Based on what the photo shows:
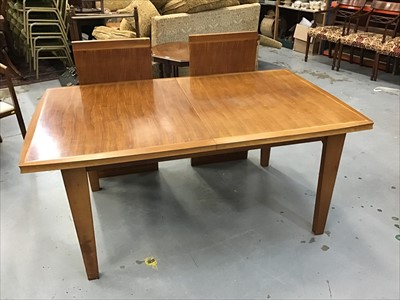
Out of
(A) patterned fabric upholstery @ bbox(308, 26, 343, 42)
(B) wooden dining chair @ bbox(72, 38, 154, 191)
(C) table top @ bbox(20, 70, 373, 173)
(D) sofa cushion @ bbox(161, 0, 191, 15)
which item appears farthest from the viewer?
(A) patterned fabric upholstery @ bbox(308, 26, 343, 42)

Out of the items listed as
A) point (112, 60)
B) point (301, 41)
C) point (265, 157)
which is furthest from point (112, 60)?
point (301, 41)

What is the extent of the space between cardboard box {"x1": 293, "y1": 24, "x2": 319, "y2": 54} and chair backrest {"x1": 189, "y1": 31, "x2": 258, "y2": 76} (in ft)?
10.9

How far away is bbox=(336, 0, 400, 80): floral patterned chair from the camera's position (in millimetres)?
3910

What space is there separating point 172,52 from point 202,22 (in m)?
0.90

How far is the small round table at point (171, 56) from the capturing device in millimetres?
2854

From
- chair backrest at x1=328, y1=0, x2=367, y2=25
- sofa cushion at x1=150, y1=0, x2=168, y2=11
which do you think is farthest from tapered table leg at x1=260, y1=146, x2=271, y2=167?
chair backrest at x1=328, y1=0, x2=367, y2=25

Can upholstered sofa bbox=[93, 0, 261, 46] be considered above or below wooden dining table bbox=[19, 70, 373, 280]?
above

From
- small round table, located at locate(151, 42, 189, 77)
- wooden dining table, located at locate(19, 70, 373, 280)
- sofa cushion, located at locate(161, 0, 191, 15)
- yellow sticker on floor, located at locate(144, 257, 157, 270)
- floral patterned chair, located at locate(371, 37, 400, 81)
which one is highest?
sofa cushion, located at locate(161, 0, 191, 15)

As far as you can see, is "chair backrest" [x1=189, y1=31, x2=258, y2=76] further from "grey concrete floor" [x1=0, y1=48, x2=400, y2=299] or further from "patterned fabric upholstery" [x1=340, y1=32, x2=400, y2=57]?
"patterned fabric upholstery" [x1=340, y1=32, x2=400, y2=57]

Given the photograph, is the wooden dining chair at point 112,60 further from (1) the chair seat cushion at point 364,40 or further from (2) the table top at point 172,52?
(1) the chair seat cushion at point 364,40

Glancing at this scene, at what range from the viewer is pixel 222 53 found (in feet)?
6.72

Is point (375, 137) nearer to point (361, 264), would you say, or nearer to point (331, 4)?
point (361, 264)

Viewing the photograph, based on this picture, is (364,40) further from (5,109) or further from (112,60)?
(5,109)

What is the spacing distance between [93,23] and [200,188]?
115 inches
